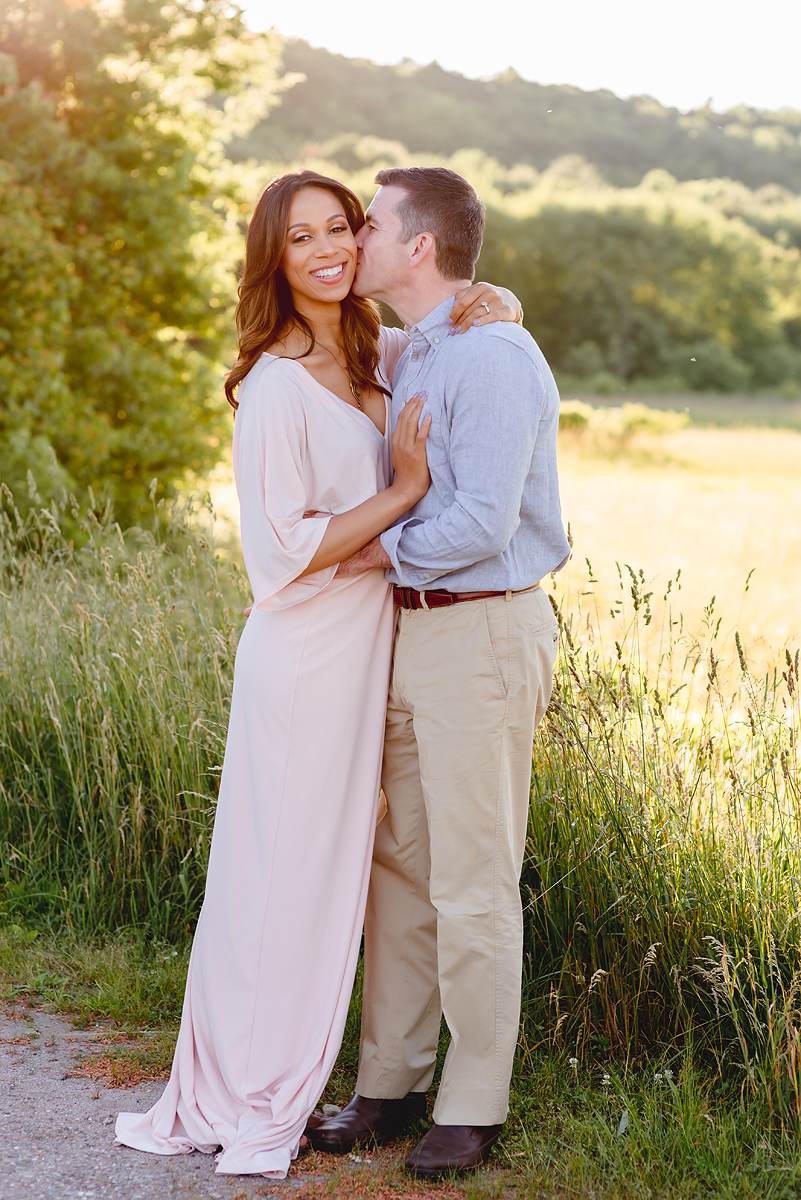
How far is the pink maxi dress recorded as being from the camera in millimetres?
3018

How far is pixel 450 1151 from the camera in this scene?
9.37 ft

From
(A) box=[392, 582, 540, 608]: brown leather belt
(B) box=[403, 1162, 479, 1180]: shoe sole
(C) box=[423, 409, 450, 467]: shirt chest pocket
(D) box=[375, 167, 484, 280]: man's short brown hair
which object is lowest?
(B) box=[403, 1162, 479, 1180]: shoe sole

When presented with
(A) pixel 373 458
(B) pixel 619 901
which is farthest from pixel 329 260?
(B) pixel 619 901

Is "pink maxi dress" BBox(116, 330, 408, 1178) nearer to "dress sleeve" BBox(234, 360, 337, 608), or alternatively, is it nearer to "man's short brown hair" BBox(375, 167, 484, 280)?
"dress sleeve" BBox(234, 360, 337, 608)

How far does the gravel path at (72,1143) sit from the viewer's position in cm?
280

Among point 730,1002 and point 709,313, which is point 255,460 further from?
point 709,313

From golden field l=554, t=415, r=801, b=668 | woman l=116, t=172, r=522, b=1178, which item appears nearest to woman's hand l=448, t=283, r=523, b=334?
woman l=116, t=172, r=522, b=1178

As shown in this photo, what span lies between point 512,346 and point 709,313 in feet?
187

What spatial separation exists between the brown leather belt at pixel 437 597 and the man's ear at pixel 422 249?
900 mm

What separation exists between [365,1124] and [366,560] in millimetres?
1561

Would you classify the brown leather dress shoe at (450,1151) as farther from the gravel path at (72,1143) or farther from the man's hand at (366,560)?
the man's hand at (366,560)

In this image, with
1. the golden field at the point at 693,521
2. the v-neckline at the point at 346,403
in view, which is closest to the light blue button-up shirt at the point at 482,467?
the v-neckline at the point at 346,403

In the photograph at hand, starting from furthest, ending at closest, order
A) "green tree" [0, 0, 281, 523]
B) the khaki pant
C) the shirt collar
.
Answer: "green tree" [0, 0, 281, 523] < the shirt collar < the khaki pant

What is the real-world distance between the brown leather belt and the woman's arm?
19 cm
